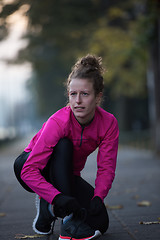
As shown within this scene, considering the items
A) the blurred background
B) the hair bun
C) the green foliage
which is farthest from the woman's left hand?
the green foliage

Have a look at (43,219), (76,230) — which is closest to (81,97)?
(76,230)

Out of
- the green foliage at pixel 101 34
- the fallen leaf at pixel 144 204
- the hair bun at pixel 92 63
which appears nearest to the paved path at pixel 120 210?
the fallen leaf at pixel 144 204

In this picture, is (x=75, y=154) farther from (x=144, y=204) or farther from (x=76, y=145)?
(x=144, y=204)

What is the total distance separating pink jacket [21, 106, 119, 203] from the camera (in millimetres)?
3221

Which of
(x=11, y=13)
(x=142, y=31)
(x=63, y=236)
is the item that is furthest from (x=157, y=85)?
(x=63, y=236)

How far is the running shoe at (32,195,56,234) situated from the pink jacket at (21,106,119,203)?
43 cm

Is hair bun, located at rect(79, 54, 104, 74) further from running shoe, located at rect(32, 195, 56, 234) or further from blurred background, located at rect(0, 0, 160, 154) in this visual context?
blurred background, located at rect(0, 0, 160, 154)

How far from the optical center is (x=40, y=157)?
3.25m

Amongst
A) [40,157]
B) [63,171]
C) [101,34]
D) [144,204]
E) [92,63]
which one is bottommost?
[144,204]

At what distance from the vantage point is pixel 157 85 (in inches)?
508

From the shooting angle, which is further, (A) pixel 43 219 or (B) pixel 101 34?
(B) pixel 101 34

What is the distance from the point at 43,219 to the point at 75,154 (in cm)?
64

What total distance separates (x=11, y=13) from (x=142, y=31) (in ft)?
17.8

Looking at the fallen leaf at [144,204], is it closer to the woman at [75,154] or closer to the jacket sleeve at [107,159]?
the woman at [75,154]
